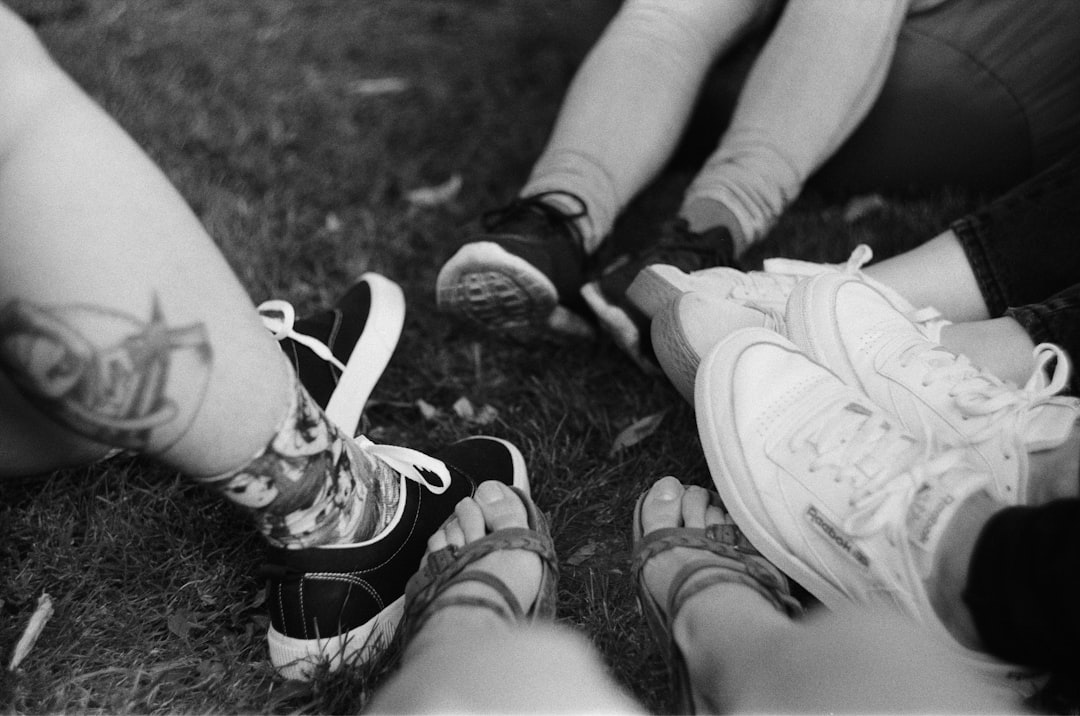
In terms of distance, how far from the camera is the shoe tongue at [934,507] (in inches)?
42.7

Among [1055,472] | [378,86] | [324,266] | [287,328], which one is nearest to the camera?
[1055,472]

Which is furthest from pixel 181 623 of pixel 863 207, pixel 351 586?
pixel 863 207

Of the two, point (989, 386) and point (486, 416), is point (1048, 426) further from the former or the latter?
point (486, 416)

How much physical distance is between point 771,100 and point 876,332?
0.66 metres

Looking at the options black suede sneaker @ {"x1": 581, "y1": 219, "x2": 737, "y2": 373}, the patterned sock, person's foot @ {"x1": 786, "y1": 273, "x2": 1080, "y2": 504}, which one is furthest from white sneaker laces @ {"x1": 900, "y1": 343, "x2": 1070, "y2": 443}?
the patterned sock

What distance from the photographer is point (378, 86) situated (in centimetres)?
282

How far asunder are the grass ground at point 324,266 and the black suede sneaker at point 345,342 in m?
0.15

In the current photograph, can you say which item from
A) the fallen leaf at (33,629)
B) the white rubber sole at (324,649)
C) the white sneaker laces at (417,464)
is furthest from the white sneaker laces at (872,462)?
the fallen leaf at (33,629)

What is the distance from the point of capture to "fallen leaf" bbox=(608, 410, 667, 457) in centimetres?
166

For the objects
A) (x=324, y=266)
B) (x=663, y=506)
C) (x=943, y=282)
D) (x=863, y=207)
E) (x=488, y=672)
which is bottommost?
(x=324, y=266)

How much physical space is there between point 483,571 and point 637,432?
585 millimetres

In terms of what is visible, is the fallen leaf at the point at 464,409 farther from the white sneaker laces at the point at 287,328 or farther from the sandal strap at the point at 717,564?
the sandal strap at the point at 717,564

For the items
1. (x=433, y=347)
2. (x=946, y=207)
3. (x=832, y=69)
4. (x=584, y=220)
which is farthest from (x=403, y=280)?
(x=946, y=207)

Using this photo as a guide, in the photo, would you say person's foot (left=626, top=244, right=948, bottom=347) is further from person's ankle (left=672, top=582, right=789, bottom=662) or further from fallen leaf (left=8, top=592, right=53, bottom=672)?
fallen leaf (left=8, top=592, right=53, bottom=672)
